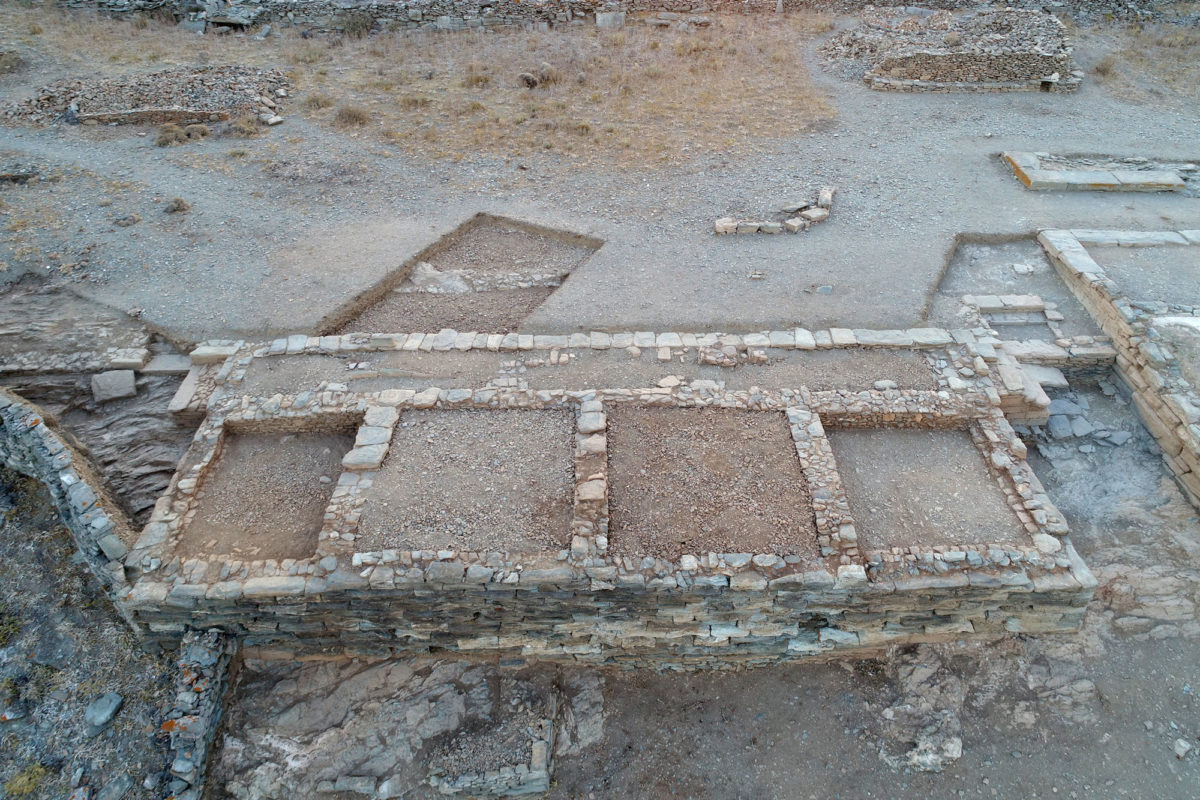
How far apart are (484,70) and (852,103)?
27.9 feet

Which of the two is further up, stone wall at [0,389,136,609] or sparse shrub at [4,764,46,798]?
stone wall at [0,389,136,609]

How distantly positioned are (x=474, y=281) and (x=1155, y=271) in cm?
919

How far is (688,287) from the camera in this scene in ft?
30.9

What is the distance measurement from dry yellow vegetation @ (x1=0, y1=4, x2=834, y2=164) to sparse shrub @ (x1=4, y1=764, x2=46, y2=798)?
10.6 m

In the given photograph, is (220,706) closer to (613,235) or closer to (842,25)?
(613,235)

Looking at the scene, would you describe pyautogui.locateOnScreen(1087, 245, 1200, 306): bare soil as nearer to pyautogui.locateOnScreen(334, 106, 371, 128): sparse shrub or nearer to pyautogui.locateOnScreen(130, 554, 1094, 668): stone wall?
pyautogui.locateOnScreen(130, 554, 1094, 668): stone wall

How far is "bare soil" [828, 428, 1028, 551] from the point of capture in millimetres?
6301

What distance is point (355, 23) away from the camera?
1948 cm

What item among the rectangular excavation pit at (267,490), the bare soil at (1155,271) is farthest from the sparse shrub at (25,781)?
the bare soil at (1155,271)

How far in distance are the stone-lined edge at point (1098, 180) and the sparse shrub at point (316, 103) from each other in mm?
13587

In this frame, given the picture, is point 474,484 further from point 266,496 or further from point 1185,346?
point 1185,346

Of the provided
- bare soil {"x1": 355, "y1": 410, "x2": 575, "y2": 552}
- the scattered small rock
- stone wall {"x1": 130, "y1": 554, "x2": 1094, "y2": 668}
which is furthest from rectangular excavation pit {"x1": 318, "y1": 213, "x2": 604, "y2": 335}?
the scattered small rock

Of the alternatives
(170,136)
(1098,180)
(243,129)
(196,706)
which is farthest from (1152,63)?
(196,706)

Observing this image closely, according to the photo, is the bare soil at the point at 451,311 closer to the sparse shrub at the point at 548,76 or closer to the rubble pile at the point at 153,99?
the rubble pile at the point at 153,99
